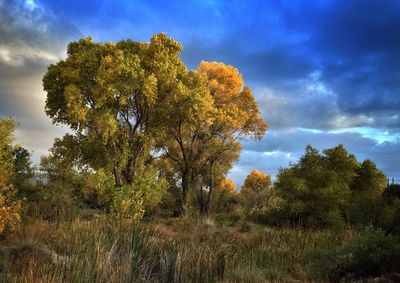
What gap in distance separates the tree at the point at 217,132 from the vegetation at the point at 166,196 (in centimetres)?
11

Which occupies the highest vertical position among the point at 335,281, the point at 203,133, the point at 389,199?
the point at 203,133

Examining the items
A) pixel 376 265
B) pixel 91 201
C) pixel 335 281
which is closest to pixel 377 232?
pixel 376 265

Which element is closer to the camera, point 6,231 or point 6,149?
point 6,231

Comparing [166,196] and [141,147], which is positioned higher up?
[141,147]

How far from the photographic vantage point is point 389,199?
55.8ft

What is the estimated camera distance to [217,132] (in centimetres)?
3609

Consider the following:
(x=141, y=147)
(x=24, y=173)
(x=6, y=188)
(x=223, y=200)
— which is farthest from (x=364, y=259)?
(x=223, y=200)

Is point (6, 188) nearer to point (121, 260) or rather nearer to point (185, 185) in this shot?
point (121, 260)

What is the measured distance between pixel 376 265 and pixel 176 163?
91.7ft

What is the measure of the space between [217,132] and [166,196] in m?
6.63

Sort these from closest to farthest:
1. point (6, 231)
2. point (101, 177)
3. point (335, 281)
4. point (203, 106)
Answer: point (335, 281) < point (6, 231) < point (101, 177) < point (203, 106)

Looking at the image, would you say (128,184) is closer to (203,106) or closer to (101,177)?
(101,177)

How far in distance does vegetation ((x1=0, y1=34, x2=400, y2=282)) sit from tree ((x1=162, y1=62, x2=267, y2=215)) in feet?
0.34

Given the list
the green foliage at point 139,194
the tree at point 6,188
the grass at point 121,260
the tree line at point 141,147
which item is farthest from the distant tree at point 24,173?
the grass at point 121,260
